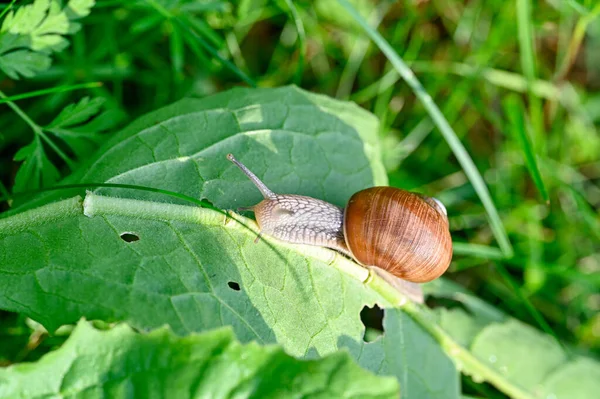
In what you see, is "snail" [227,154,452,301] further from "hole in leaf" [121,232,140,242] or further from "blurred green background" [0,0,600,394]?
"blurred green background" [0,0,600,394]

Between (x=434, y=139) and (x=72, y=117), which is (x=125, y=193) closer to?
(x=72, y=117)

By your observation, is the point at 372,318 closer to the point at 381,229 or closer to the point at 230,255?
the point at 381,229

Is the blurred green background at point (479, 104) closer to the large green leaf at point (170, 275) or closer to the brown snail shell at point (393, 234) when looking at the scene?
the brown snail shell at point (393, 234)

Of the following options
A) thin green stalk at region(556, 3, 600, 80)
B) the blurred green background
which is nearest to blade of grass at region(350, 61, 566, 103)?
the blurred green background

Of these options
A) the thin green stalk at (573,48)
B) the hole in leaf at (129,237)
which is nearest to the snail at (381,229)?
the hole in leaf at (129,237)

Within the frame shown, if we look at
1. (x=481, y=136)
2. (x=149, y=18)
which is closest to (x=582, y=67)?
(x=481, y=136)

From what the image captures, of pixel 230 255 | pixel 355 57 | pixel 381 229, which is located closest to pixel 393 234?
pixel 381 229
